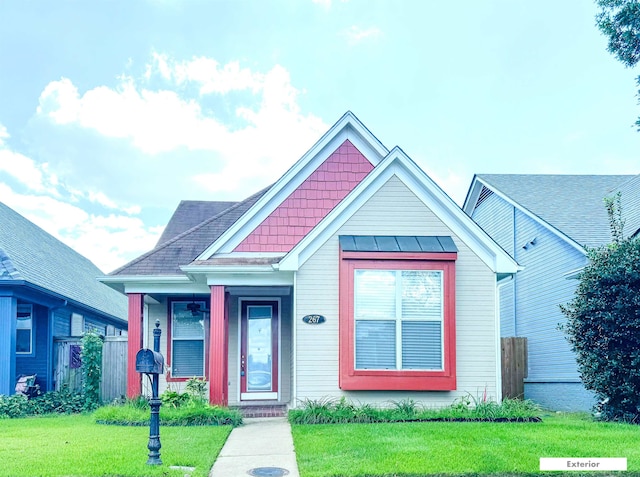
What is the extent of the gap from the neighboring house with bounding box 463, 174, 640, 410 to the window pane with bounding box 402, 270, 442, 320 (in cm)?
463

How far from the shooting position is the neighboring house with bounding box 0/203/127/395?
15.6 meters

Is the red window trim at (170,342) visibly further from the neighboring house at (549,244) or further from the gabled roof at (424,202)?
the neighboring house at (549,244)

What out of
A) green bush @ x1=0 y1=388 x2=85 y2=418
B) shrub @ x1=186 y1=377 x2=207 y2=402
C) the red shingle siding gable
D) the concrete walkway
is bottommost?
green bush @ x1=0 y1=388 x2=85 y2=418

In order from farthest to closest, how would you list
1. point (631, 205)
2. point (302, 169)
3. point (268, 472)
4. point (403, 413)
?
point (631, 205) < point (302, 169) < point (403, 413) < point (268, 472)

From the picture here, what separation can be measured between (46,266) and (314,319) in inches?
446

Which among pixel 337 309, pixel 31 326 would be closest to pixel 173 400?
pixel 337 309

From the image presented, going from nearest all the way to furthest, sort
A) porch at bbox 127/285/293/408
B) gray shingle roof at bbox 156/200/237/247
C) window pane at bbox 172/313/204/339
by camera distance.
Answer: porch at bbox 127/285/293/408 → window pane at bbox 172/313/204/339 → gray shingle roof at bbox 156/200/237/247

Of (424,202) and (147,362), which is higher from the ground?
(424,202)

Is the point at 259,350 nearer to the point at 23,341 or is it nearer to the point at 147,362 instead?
the point at 23,341

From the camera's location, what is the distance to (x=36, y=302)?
1727 cm

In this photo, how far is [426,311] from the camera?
1184 centimetres

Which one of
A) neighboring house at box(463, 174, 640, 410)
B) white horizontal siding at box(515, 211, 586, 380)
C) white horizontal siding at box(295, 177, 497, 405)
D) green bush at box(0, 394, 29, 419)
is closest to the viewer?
white horizontal siding at box(295, 177, 497, 405)

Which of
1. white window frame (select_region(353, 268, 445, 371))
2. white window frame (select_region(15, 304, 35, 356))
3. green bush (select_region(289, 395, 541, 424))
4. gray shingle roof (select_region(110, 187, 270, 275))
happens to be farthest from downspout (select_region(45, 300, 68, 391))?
white window frame (select_region(353, 268, 445, 371))

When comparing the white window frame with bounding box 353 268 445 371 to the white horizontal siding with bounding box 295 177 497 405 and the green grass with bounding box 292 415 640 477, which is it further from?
the green grass with bounding box 292 415 640 477
